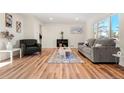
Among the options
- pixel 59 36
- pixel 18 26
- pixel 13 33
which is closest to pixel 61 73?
pixel 13 33

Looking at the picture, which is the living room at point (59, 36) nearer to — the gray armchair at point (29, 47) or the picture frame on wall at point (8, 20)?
the picture frame on wall at point (8, 20)

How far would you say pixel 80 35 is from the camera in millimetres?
14320

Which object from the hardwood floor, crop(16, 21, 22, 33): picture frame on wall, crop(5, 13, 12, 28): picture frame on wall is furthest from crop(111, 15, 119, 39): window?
crop(16, 21, 22, 33): picture frame on wall

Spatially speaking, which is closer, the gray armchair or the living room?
the living room

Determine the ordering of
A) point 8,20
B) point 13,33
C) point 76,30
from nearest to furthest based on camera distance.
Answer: point 8,20 → point 13,33 → point 76,30

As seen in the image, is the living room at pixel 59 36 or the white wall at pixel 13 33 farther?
the white wall at pixel 13 33

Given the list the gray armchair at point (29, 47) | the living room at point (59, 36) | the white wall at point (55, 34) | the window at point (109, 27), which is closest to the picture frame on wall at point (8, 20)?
the living room at point (59, 36)

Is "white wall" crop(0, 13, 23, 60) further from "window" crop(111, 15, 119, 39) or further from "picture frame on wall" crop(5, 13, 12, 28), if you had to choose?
"window" crop(111, 15, 119, 39)

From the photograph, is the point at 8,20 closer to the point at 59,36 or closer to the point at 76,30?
the point at 59,36

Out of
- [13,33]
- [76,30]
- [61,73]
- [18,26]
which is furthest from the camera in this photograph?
[76,30]

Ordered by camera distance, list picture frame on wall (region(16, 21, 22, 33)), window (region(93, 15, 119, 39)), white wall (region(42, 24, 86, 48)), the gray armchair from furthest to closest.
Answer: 1. white wall (region(42, 24, 86, 48))
2. picture frame on wall (region(16, 21, 22, 33))
3. the gray armchair
4. window (region(93, 15, 119, 39))
